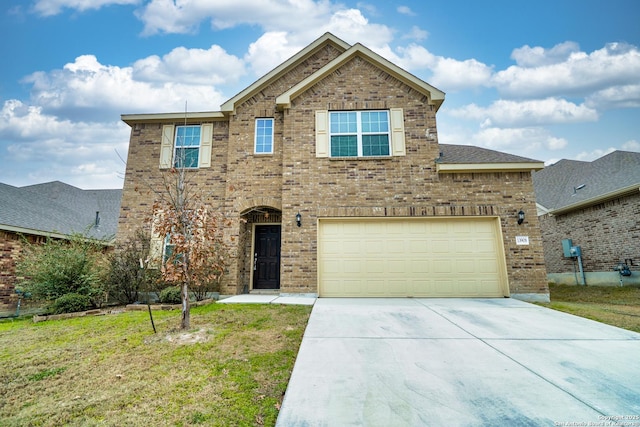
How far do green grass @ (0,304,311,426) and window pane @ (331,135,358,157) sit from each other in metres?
5.40

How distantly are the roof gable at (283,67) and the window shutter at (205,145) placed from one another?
39.0 inches

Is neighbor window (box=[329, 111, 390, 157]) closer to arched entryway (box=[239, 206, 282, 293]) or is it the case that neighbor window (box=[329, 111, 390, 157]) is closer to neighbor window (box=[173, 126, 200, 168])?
arched entryway (box=[239, 206, 282, 293])

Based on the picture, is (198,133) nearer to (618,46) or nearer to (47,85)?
(47,85)

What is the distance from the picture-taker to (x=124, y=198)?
10.0m

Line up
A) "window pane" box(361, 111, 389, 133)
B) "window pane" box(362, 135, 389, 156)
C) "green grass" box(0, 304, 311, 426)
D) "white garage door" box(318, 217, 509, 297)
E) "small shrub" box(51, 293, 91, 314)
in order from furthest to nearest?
"window pane" box(361, 111, 389, 133), "window pane" box(362, 135, 389, 156), "white garage door" box(318, 217, 509, 297), "small shrub" box(51, 293, 91, 314), "green grass" box(0, 304, 311, 426)

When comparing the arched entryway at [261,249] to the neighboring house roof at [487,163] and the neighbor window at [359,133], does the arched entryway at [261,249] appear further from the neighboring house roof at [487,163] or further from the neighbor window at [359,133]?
the neighboring house roof at [487,163]

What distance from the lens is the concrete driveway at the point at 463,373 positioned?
7.47ft

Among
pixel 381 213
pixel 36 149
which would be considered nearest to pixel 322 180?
pixel 381 213

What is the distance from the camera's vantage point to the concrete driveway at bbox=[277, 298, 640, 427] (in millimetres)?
2277

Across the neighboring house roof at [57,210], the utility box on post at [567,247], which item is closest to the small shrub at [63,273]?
the neighboring house roof at [57,210]

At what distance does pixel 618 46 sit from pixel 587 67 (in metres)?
1.79

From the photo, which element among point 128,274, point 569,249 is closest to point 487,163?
point 569,249

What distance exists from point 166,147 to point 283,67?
17.4ft

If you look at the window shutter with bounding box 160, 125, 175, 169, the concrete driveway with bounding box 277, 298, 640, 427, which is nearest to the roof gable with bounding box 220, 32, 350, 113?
the window shutter with bounding box 160, 125, 175, 169
